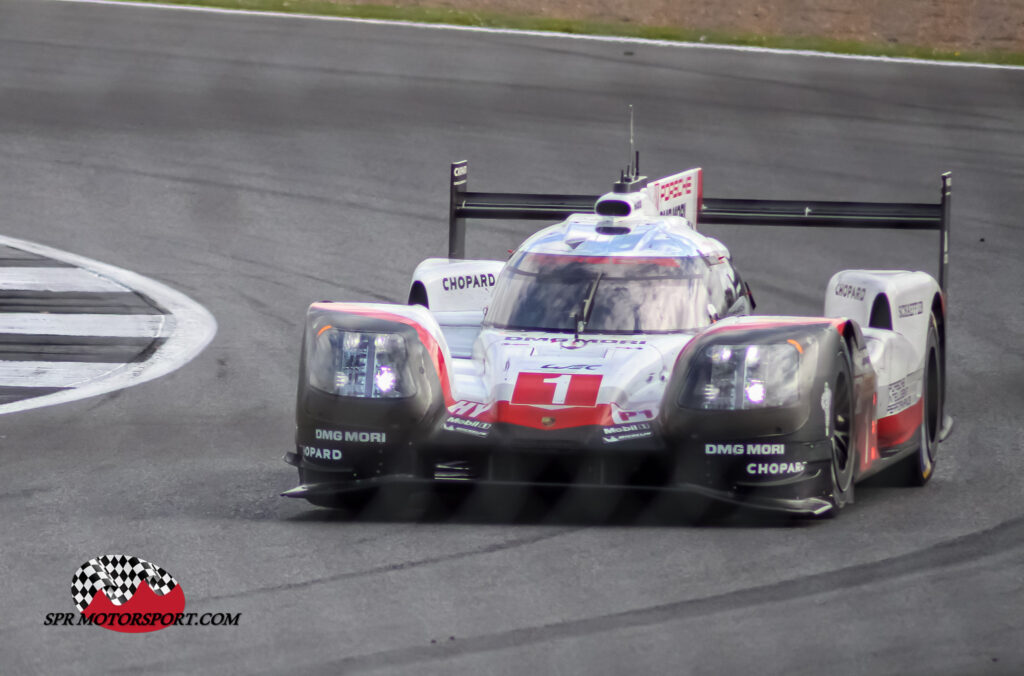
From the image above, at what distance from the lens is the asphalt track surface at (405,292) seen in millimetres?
6074

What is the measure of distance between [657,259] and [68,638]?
3964 millimetres

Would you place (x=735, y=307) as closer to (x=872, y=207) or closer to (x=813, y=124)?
(x=872, y=207)

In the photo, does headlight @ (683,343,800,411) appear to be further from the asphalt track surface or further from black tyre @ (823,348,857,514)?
the asphalt track surface

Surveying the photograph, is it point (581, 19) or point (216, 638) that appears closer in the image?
point (216, 638)

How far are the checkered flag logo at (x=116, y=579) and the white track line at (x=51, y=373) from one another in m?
4.63

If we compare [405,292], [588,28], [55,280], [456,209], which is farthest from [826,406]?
[588,28]

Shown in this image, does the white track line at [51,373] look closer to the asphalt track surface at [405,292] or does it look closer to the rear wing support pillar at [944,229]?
the asphalt track surface at [405,292]

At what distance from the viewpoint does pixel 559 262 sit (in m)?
9.02

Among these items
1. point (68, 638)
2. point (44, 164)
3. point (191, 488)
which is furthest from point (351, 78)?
point (68, 638)

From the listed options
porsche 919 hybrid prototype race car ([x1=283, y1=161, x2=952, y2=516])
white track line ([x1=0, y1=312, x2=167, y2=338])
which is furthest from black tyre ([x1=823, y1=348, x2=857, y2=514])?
white track line ([x1=0, y1=312, x2=167, y2=338])

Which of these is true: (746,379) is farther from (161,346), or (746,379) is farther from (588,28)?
(588,28)

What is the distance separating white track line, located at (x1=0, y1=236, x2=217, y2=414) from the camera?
11305 millimetres

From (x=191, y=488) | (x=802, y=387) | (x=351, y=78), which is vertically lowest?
(x=191, y=488)

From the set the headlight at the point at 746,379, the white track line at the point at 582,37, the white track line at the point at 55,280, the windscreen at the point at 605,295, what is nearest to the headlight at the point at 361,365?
the windscreen at the point at 605,295
